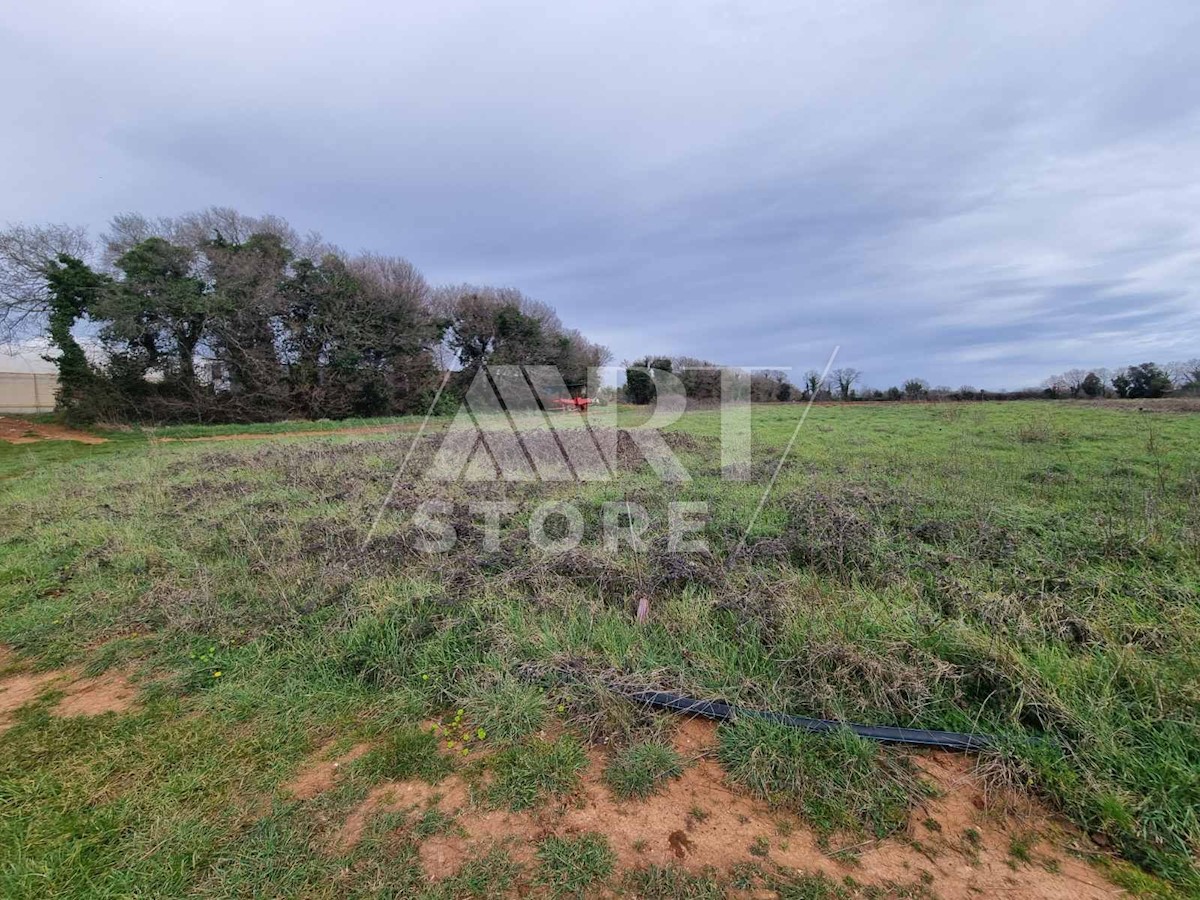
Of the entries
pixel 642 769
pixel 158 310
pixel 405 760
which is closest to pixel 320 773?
pixel 405 760

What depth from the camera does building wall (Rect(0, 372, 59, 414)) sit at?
1992 centimetres

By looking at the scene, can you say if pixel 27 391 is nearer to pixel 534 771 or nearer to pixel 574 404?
pixel 574 404

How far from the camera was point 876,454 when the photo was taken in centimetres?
765

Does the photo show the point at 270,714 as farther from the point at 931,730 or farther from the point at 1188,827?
the point at 1188,827

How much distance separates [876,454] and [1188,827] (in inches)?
268

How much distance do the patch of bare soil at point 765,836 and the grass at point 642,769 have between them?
0.03 metres

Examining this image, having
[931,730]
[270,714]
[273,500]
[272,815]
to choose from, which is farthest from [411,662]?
[273,500]

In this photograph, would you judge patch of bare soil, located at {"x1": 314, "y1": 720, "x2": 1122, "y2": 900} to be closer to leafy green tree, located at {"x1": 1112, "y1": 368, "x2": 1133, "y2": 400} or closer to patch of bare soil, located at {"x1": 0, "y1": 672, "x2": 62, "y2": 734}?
patch of bare soil, located at {"x1": 0, "y1": 672, "x2": 62, "y2": 734}

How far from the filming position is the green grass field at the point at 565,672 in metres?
1.52

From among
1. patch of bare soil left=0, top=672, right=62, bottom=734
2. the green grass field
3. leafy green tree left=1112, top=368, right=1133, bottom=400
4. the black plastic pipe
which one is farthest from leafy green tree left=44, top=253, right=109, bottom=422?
leafy green tree left=1112, top=368, right=1133, bottom=400

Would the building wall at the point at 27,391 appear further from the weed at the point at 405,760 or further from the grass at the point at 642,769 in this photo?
the grass at the point at 642,769

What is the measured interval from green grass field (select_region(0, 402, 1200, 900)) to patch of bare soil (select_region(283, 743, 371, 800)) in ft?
0.17

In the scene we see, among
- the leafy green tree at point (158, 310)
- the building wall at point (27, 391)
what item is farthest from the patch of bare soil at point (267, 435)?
the building wall at point (27, 391)

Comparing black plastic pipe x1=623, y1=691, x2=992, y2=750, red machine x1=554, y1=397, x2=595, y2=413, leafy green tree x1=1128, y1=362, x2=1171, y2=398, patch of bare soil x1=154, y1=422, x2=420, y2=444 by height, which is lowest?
black plastic pipe x1=623, y1=691, x2=992, y2=750
